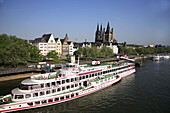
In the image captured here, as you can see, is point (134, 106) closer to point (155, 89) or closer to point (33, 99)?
point (155, 89)

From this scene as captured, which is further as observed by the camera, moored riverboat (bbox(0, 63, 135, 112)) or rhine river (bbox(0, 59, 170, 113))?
rhine river (bbox(0, 59, 170, 113))

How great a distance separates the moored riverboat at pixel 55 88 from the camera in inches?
963

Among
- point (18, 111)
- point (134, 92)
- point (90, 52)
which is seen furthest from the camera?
point (90, 52)

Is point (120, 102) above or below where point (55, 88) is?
below

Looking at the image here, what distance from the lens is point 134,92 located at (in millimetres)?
35250

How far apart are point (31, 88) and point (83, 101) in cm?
1219

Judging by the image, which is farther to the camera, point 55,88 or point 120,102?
point 120,102

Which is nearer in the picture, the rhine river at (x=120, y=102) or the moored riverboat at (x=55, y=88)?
the moored riverboat at (x=55, y=88)

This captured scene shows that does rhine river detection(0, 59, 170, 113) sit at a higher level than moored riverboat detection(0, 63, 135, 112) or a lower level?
lower

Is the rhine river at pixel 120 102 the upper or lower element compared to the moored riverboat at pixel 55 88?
lower

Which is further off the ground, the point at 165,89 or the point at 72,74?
the point at 72,74

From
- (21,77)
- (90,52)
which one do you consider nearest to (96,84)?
(21,77)

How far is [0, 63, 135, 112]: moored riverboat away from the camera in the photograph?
2447cm

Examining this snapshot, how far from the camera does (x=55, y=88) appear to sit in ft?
91.6
